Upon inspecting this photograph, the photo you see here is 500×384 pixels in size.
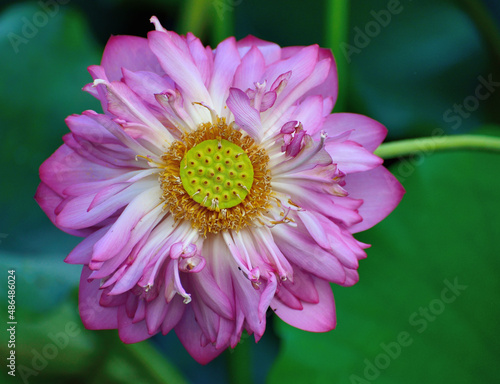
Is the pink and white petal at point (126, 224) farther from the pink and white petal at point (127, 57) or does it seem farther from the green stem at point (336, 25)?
the green stem at point (336, 25)

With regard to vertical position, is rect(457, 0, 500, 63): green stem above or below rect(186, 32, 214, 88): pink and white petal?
above

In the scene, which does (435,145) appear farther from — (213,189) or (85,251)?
(85,251)

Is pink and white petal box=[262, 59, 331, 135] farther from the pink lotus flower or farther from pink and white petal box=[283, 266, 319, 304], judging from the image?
pink and white petal box=[283, 266, 319, 304]

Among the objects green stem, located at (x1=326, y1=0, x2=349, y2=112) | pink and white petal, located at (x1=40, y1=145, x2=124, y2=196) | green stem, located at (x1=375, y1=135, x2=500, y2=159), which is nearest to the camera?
pink and white petal, located at (x1=40, y1=145, x2=124, y2=196)

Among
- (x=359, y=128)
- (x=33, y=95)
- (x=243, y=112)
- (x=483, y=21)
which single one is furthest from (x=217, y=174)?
(x=483, y=21)

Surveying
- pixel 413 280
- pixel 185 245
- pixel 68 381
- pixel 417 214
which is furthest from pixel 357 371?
pixel 68 381

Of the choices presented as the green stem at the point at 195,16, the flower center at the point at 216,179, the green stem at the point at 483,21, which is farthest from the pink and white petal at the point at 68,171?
the green stem at the point at 483,21

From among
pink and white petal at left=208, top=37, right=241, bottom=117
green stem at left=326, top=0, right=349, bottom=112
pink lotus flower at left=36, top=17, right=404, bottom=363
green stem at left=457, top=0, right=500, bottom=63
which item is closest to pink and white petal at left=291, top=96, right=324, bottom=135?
pink lotus flower at left=36, top=17, right=404, bottom=363
